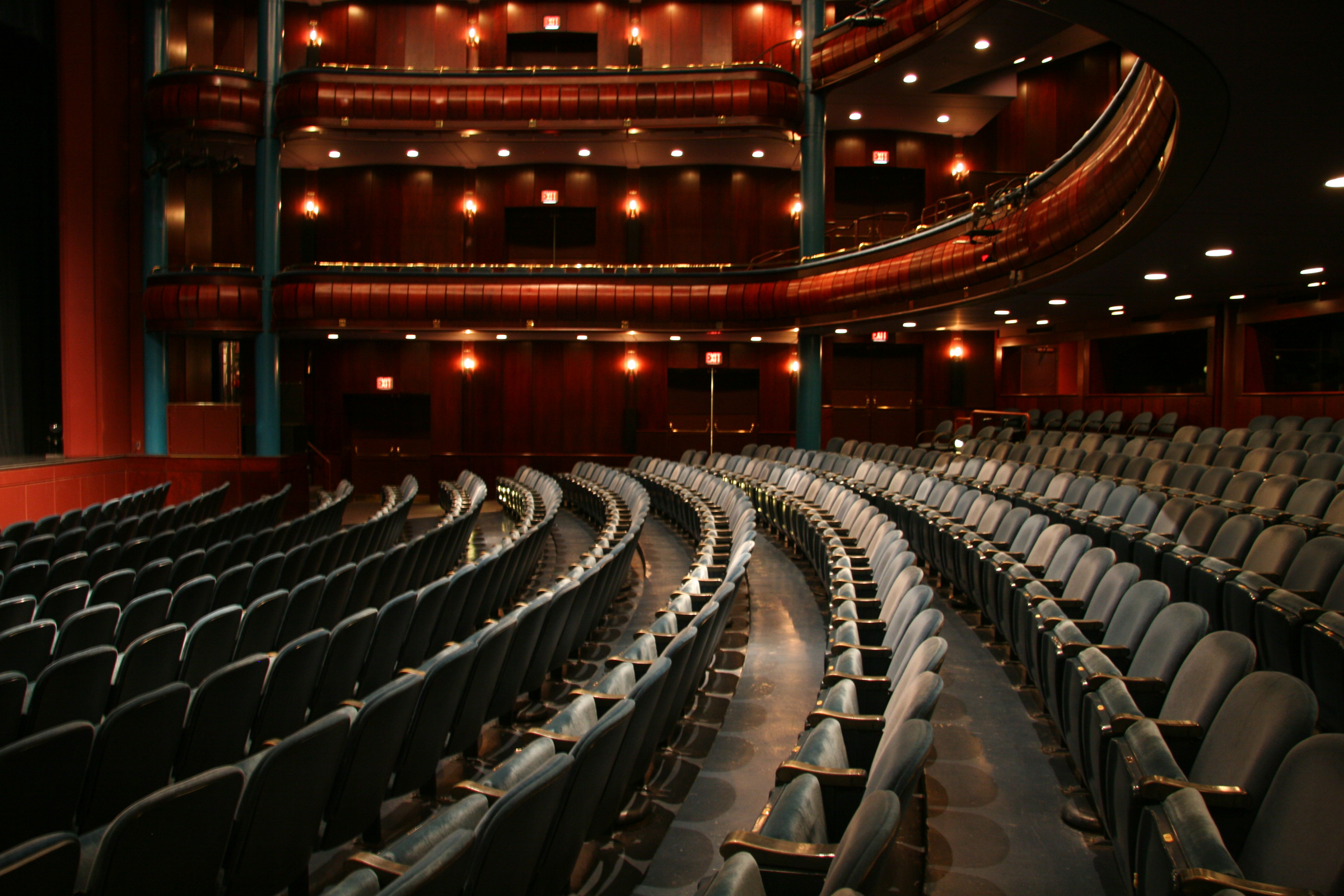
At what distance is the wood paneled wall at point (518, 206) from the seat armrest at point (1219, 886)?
10157 mm

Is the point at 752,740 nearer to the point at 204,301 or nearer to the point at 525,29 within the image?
the point at 204,301

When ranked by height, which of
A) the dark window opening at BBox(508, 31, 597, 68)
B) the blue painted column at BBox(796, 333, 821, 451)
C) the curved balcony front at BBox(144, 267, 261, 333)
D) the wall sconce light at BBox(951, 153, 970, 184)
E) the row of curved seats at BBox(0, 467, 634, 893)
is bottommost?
the row of curved seats at BBox(0, 467, 634, 893)

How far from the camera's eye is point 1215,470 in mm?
4496

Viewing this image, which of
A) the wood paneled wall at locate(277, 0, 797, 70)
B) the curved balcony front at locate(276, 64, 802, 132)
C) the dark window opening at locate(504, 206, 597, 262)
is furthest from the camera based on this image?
the dark window opening at locate(504, 206, 597, 262)

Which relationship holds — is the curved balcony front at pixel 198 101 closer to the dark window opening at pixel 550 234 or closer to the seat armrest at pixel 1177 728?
the dark window opening at pixel 550 234

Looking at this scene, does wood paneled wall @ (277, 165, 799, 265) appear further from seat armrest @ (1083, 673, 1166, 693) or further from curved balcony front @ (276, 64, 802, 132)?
seat armrest @ (1083, 673, 1166, 693)

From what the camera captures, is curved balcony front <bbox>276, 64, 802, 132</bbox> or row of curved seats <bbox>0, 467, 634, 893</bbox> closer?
row of curved seats <bbox>0, 467, 634, 893</bbox>

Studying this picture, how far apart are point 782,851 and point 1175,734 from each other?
2.88 ft

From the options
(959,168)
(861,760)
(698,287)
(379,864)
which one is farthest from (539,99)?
(379,864)

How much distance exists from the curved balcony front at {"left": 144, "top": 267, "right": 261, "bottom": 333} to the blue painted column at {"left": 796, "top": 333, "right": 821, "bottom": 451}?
6.00 meters

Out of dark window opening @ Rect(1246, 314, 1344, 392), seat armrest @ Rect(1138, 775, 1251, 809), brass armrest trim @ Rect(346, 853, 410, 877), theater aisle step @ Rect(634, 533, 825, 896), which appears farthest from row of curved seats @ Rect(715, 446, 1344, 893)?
dark window opening @ Rect(1246, 314, 1344, 392)

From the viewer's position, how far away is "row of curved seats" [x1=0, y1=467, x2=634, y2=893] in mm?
1232

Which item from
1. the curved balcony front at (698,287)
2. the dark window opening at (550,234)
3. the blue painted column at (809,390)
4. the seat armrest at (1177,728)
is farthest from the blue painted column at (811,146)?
the seat armrest at (1177,728)

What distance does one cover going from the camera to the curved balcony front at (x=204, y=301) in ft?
29.4
